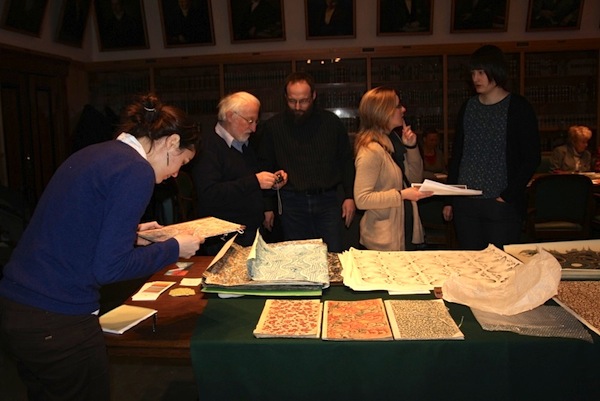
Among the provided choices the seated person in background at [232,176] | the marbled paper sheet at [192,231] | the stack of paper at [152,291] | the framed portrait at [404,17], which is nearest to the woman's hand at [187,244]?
the marbled paper sheet at [192,231]

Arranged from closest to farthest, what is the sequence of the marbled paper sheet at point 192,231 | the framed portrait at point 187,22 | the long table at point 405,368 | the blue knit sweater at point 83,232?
the blue knit sweater at point 83,232 < the long table at point 405,368 < the marbled paper sheet at point 192,231 < the framed portrait at point 187,22

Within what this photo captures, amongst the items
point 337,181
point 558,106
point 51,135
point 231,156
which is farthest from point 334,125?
point 558,106

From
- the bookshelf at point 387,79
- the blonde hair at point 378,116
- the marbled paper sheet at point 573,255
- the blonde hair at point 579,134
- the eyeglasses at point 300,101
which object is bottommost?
the marbled paper sheet at point 573,255

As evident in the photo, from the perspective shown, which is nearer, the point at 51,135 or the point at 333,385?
the point at 333,385

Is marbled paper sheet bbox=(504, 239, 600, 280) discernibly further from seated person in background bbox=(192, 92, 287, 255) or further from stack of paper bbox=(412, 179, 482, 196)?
seated person in background bbox=(192, 92, 287, 255)

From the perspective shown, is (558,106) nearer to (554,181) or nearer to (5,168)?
(554,181)

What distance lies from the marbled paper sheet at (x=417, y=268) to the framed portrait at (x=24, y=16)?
5141 mm

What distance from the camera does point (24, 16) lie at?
6.09 metres

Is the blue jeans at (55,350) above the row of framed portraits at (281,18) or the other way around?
the other way around

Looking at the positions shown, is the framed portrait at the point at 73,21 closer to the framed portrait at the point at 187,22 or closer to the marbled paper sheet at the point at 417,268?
the framed portrait at the point at 187,22

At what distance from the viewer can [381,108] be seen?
9.80 feet

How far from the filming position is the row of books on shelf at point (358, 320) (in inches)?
64.5

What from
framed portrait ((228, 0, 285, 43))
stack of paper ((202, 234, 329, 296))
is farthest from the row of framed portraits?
stack of paper ((202, 234, 329, 296))

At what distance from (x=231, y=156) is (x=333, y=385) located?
1694 mm
